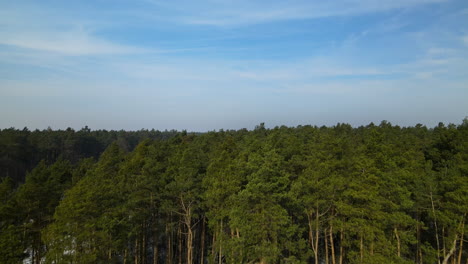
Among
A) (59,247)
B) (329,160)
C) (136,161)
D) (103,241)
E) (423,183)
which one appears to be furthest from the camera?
(136,161)

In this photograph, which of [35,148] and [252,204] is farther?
[35,148]

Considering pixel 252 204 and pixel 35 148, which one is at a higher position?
pixel 35 148

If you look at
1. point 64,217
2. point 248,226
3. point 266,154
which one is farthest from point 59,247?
point 266,154

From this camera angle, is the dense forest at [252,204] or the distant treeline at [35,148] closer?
the dense forest at [252,204]

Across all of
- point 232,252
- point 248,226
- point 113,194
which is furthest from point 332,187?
point 113,194

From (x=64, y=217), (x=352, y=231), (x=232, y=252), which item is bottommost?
(x=232, y=252)

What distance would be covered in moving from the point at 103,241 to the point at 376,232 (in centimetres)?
1644

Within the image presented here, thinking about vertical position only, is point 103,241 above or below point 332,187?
below

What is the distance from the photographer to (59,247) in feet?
50.7

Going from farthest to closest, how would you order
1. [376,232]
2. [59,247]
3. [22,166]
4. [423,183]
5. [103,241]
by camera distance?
[22,166]
[423,183]
[376,232]
[103,241]
[59,247]

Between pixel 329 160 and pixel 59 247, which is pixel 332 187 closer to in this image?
pixel 329 160

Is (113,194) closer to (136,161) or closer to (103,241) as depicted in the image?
(103,241)

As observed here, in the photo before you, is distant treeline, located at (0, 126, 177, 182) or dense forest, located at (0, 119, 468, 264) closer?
dense forest, located at (0, 119, 468, 264)

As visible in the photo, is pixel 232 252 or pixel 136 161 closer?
pixel 232 252
